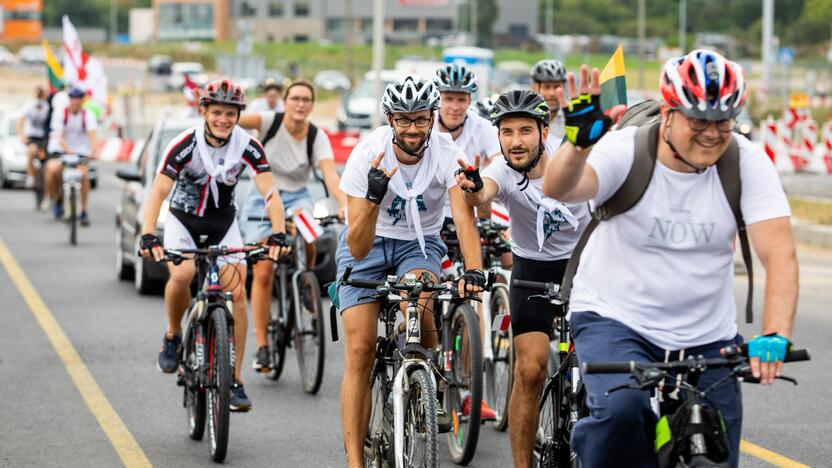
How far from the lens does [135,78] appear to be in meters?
79.8

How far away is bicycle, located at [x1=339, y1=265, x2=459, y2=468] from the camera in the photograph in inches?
247

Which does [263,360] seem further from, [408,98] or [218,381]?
[408,98]

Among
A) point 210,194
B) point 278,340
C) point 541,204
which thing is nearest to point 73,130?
point 278,340

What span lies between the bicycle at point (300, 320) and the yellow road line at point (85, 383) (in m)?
1.23

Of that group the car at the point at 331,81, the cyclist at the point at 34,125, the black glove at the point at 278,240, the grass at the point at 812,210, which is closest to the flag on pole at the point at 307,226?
the black glove at the point at 278,240

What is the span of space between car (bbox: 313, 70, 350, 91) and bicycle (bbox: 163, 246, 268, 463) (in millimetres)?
60678

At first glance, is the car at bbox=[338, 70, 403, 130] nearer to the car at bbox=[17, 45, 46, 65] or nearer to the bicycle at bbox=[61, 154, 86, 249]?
the bicycle at bbox=[61, 154, 86, 249]

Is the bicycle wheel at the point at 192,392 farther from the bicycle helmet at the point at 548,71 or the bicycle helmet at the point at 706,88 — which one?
the bicycle helmet at the point at 706,88

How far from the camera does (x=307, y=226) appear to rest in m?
9.97

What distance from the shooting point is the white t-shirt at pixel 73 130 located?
19.8 m

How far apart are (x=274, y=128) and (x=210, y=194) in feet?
6.44

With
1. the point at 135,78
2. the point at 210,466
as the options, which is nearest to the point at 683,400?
the point at 210,466

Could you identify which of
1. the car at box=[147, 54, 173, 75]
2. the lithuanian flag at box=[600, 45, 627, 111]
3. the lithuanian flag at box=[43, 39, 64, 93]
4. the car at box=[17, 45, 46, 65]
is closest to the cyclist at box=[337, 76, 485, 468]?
the lithuanian flag at box=[600, 45, 627, 111]

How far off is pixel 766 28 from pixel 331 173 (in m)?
28.6
